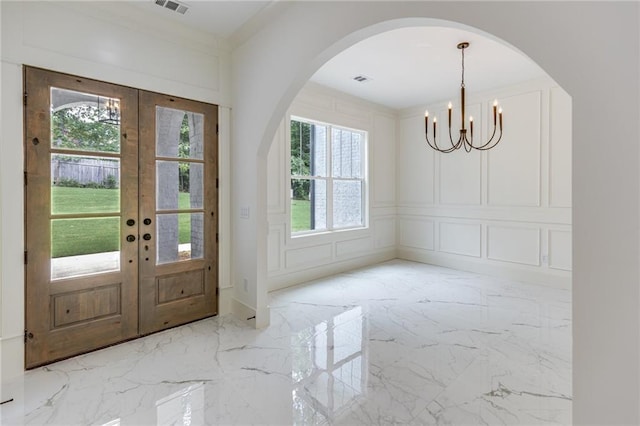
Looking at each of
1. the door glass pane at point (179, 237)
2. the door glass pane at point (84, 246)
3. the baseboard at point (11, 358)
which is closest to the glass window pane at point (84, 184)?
the door glass pane at point (84, 246)

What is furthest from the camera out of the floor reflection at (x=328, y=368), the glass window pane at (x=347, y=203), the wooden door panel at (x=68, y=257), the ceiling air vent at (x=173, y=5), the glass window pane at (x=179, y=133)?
the glass window pane at (x=347, y=203)

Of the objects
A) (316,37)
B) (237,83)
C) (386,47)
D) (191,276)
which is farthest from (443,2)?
(191,276)

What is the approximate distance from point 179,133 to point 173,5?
1098 mm

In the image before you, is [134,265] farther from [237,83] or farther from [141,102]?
[237,83]

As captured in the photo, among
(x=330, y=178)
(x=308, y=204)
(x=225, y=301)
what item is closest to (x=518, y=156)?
(x=330, y=178)

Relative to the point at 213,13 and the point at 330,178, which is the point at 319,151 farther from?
the point at 213,13

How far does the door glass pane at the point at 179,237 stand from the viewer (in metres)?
3.07

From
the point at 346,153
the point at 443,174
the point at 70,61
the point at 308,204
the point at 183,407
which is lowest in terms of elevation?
the point at 183,407

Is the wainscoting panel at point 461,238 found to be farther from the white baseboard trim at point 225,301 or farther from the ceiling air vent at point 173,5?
the ceiling air vent at point 173,5

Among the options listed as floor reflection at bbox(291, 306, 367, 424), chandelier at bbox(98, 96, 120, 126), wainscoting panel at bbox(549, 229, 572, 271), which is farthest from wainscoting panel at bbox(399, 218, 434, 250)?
chandelier at bbox(98, 96, 120, 126)

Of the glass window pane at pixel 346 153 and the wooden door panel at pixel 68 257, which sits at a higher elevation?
the glass window pane at pixel 346 153

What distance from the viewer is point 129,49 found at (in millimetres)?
2818

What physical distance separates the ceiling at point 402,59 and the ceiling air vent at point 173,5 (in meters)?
0.04

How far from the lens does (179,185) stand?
3154mm
